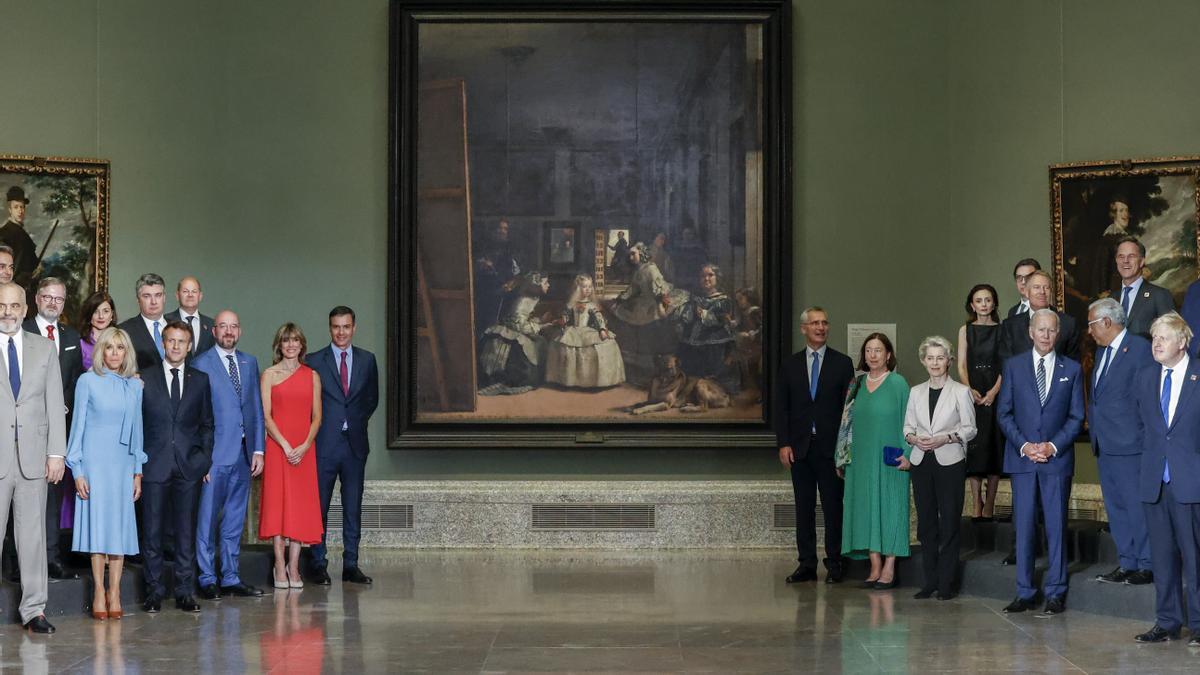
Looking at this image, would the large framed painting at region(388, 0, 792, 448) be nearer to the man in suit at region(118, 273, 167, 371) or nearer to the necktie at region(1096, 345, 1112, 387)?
the man in suit at region(118, 273, 167, 371)

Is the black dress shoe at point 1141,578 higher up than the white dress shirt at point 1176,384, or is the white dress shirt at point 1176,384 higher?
the white dress shirt at point 1176,384

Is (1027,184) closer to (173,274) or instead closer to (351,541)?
(351,541)

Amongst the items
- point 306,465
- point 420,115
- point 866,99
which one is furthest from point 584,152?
point 306,465

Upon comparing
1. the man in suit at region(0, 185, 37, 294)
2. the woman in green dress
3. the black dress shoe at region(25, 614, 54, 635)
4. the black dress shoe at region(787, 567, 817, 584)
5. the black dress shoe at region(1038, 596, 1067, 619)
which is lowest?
the black dress shoe at region(787, 567, 817, 584)

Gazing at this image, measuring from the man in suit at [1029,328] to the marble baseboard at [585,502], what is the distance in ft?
9.44

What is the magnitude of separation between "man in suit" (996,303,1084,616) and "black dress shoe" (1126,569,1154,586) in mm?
387

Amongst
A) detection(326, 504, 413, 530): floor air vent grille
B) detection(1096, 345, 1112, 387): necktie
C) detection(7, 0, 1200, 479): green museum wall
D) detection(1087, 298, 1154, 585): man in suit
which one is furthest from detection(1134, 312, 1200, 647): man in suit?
detection(326, 504, 413, 530): floor air vent grille

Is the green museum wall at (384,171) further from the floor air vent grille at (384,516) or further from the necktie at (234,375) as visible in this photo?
the necktie at (234,375)

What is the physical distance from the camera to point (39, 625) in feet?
24.5

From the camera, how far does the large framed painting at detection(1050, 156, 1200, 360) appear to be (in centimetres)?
1041

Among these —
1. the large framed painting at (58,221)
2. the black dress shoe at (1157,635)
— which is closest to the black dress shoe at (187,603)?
the large framed painting at (58,221)

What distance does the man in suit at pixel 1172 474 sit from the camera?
23.6ft

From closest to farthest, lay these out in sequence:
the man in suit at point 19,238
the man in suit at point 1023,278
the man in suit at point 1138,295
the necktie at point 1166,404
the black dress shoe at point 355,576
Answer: the necktie at point 1166,404 → the man in suit at point 1138,295 → the man in suit at point 1023,278 → the black dress shoe at point 355,576 → the man in suit at point 19,238

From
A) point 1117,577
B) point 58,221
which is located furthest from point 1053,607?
point 58,221
